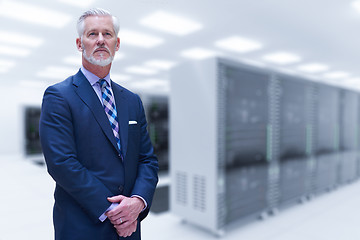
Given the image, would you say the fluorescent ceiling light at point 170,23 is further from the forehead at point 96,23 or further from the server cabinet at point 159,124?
the forehead at point 96,23

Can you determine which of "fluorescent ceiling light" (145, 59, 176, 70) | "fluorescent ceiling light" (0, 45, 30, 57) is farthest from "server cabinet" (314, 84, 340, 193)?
"fluorescent ceiling light" (0, 45, 30, 57)

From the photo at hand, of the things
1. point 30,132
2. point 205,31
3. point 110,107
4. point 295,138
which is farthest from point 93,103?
point 30,132

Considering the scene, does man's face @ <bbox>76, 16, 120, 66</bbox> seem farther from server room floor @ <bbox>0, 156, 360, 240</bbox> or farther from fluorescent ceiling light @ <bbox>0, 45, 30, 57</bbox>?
fluorescent ceiling light @ <bbox>0, 45, 30, 57</bbox>

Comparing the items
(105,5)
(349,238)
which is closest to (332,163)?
(349,238)

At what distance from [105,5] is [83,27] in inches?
129

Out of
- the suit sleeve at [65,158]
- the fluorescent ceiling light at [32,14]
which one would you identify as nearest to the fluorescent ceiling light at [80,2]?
the fluorescent ceiling light at [32,14]

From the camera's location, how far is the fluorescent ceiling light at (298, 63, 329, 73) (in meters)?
8.27

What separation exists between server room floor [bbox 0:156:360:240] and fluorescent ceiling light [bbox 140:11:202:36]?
126 inches

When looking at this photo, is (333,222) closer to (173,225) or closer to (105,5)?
(173,225)

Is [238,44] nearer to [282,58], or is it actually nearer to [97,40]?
[282,58]

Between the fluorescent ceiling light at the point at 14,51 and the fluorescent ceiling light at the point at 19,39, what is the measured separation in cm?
44

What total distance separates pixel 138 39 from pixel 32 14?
2.19m

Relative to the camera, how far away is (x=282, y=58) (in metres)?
7.38

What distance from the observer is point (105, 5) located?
12.3 ft
